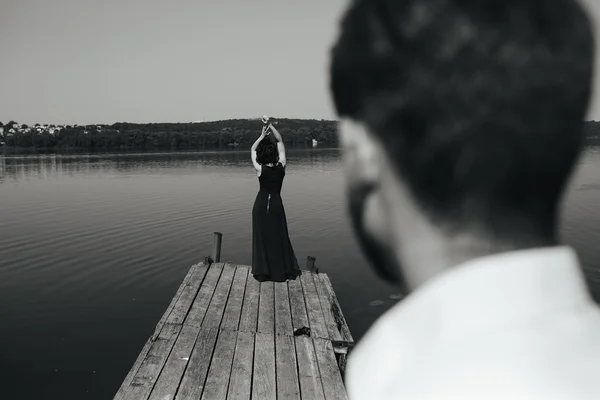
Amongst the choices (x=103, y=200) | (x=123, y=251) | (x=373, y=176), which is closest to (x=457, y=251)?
(x=373, y=176)

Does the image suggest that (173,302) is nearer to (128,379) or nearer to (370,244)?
(128,379)

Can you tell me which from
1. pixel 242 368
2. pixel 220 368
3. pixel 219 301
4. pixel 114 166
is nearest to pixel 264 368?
pixel 242 368

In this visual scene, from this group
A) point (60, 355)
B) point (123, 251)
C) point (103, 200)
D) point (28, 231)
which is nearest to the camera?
point (60, 355)

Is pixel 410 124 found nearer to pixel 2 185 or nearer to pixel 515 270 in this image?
pixel 515 270

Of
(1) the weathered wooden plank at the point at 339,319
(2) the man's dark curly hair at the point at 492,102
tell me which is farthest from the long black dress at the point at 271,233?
(2) the man's dark curly hair at the point at 492,102

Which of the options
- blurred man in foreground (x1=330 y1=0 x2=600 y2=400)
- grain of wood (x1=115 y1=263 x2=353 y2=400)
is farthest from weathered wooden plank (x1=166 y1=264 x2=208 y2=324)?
blurred man in foreground (x1=330 y1=0 x2=600 y2=400)

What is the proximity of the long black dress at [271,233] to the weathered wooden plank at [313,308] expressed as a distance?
0.71 metres

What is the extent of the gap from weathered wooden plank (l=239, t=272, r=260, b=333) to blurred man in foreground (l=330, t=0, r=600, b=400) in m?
7.85

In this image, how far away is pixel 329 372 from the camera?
6656mm

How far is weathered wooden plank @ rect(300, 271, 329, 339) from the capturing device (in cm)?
833

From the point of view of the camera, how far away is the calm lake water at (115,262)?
1170cm

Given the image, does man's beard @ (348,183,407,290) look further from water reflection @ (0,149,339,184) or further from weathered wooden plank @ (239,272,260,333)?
water reflection @ (0,149,339,184)

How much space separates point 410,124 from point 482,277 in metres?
0.28

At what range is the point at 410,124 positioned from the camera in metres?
0.81
